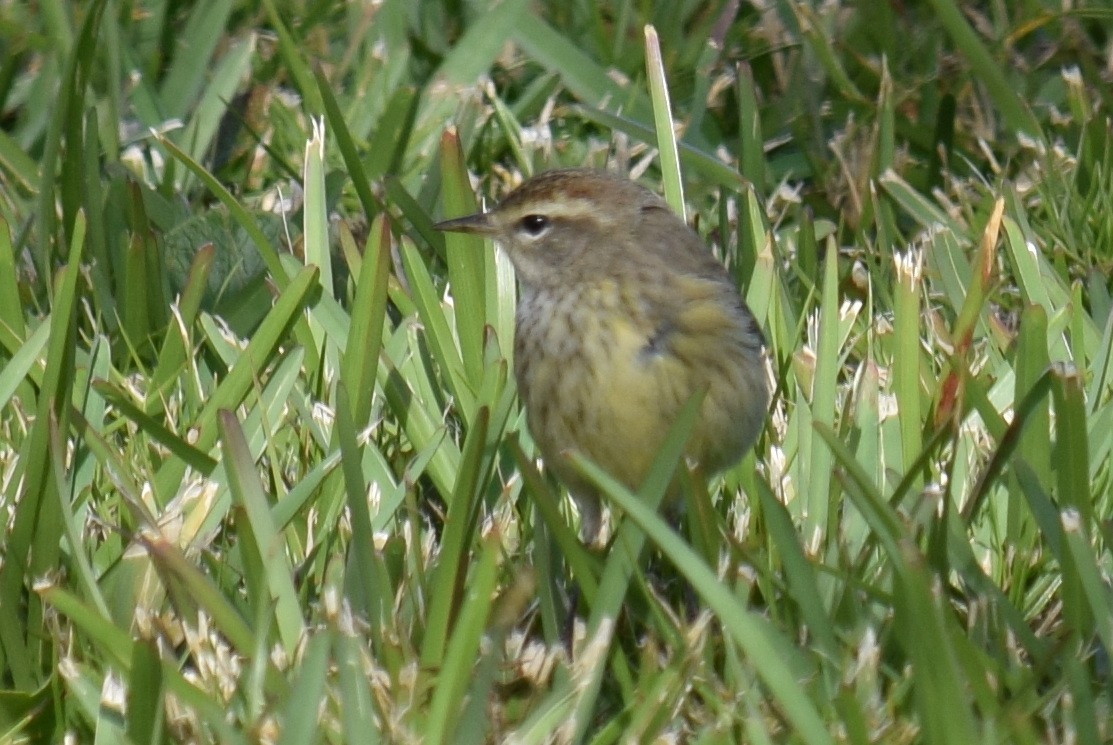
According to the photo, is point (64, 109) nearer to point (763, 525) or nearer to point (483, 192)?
point (483, 192)

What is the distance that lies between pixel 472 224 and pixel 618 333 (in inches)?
20.5

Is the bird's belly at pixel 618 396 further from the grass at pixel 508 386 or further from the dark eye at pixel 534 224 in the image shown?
the dark eye at pixel 534 224

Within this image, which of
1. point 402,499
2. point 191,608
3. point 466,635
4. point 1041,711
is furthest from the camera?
point 402,499

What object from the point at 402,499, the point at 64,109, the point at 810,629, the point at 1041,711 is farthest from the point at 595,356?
the point at 64,109

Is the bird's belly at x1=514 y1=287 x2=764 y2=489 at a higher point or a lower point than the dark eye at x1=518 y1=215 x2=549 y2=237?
lower

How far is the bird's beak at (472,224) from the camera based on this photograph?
3549 millimetres

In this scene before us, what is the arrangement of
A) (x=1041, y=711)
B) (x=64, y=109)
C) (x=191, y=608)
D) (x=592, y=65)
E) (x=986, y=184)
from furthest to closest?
1. (x=592, y=65)
2. (x=986, y=184)
3. (x=64, y=109)
4. (x=191, y=608)
5. (x=1041, y=711)

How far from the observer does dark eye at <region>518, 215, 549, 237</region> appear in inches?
138

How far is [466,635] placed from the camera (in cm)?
233

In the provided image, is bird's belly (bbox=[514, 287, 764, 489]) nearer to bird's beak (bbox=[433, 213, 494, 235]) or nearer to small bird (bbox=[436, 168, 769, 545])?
small bird (bbox=[436, 168, 769, 545])

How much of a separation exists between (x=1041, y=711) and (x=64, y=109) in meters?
2.42

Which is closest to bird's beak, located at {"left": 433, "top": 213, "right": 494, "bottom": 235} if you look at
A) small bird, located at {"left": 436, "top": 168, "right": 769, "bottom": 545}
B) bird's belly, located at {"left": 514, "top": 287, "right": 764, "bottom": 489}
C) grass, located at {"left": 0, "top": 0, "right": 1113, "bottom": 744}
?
small bird, located at {"left": 436, "top": 168, "right": 769, "bottom": 545}

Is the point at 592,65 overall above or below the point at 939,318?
above

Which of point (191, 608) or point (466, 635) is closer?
point (466, 635)
